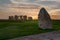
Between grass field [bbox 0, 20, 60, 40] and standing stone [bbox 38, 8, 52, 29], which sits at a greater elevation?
standing stone [bbox 38, 8, 52, 29]

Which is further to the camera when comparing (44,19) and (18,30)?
(44,19)

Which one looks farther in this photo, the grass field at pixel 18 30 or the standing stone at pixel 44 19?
the standing stone at pixel 44 19

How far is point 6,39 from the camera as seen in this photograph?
47.0 ft

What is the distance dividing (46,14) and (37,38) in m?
6.66

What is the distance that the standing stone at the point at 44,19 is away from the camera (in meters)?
19.9

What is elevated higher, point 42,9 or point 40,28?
point 42,9

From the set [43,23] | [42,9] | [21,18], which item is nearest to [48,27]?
[43,23]

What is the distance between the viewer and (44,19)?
2014 centimetres

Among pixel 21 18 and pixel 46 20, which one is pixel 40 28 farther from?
pixel 21 18

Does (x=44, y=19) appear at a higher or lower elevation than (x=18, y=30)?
higher

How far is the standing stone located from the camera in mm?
19891

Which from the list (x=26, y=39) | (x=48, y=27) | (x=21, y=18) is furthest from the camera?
(x=21, y=18)

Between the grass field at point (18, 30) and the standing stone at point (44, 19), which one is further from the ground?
the standing stone at point (44, 19)

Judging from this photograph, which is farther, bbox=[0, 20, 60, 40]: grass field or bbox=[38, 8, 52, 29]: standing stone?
bbox=[38, 8, 52, 29]: standing stone
